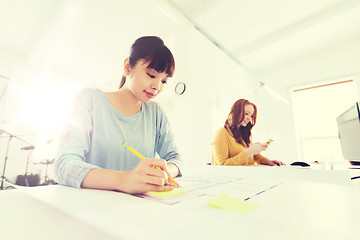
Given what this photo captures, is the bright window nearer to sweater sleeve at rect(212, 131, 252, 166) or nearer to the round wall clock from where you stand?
sweater sleeve at rect(212, 131, 252, 166)

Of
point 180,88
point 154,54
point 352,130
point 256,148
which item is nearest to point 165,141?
point 154,54

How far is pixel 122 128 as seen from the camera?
909 millimetres

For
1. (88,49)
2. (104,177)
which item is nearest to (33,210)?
(104,177)

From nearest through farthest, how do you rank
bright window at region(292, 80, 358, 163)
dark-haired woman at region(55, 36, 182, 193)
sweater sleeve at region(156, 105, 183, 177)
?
dark-haired woman at region(55, 36, 182, 193), sweater sleeve at region(156, 105, 183, 177), bright window at region(292, 80, 358, 163)

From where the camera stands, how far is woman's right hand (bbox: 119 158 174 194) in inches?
18.4

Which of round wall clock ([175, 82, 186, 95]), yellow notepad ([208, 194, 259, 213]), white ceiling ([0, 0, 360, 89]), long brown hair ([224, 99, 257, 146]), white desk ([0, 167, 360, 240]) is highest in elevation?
white ceiling ([0, 0, 360, 89])

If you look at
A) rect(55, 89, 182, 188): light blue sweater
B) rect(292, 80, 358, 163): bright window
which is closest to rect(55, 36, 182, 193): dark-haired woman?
rect(55, 89, 182, 188): light blue sweater

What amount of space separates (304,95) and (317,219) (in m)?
4.68

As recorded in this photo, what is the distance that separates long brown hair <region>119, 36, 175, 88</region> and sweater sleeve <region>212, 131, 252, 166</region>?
45.6 inches

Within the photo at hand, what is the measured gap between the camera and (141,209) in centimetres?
35

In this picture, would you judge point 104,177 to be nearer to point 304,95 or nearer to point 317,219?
point 317,219

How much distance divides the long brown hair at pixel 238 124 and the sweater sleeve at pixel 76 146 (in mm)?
1575

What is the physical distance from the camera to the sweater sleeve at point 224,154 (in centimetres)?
170

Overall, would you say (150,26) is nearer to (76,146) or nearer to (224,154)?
(224,154)
